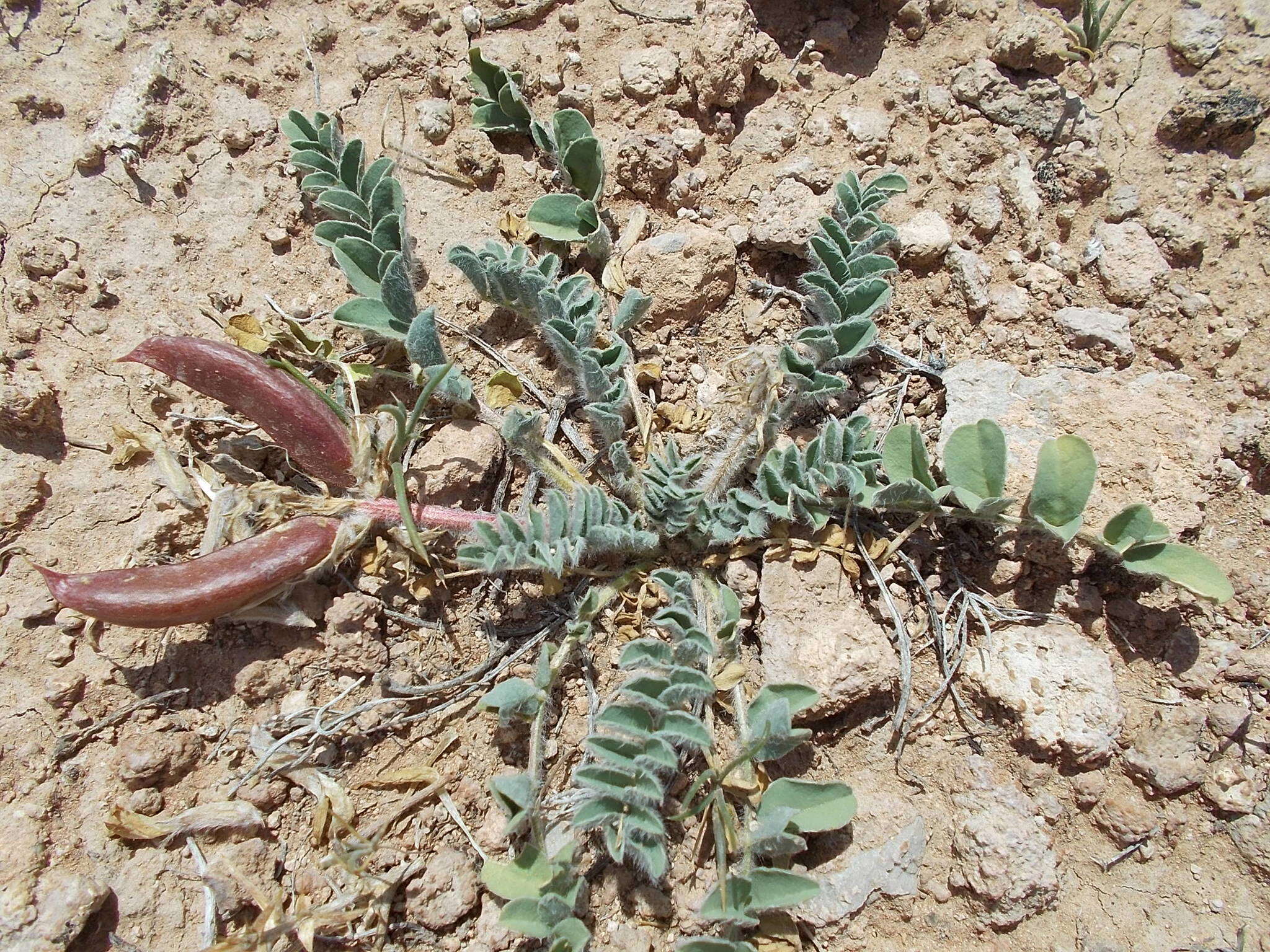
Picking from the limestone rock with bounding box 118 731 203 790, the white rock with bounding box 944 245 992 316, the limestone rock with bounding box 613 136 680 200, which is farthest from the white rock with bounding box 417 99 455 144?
the limestone rock with bounding box 118 731 203 790

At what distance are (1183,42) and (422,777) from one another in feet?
14.4

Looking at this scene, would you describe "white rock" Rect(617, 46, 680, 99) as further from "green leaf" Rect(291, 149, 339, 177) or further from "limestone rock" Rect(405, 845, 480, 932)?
"limestone rock" Rect(405, 845, 480, 932)

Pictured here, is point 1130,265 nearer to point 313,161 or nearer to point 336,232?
point 336,232

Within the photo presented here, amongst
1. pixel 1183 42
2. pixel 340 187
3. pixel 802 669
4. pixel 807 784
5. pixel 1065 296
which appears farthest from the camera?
pixel 1183 42

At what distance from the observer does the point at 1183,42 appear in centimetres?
342

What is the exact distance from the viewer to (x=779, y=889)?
7.00 feet

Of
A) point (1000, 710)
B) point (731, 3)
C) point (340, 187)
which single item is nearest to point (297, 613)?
point (340, 187)

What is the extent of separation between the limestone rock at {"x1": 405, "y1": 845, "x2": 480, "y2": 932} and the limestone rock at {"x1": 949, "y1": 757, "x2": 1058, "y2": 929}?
5.06 feet

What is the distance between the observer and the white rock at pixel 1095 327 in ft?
10.0

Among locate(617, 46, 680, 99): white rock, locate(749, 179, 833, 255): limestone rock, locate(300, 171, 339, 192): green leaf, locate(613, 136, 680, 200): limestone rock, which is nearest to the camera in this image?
locate(300, 171, 339, 192): green leaf

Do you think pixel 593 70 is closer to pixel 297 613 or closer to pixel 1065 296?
pixel 1065 296

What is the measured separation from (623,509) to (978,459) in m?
1.22

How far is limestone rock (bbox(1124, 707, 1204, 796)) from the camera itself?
2502 millimetres

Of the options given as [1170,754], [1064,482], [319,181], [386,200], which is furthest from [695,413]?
[1170,754]
